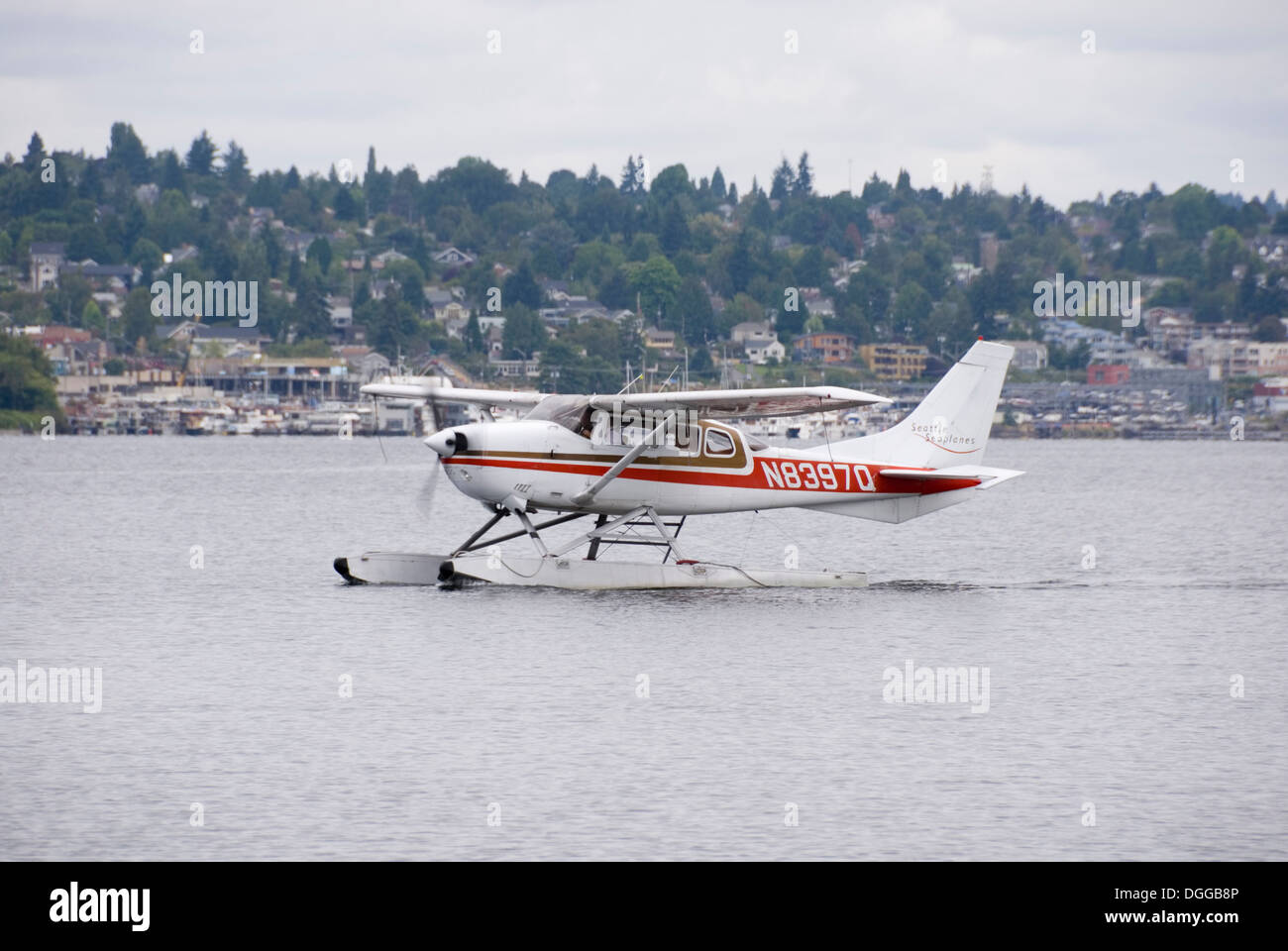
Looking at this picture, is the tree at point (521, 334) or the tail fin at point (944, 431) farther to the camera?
the tree at point (521, 334)

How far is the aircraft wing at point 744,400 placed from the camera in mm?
20969

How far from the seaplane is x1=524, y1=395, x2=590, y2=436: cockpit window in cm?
2

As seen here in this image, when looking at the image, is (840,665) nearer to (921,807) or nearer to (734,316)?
(921,807)

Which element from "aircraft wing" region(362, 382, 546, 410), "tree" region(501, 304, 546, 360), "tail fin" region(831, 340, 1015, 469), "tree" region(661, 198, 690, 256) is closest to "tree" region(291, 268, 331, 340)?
"tree" region(501, 304, 546, 360)

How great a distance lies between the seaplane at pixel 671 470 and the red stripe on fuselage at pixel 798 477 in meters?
0.02

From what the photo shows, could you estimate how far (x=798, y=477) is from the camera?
22656mm

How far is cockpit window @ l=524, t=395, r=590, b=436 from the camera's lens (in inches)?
862

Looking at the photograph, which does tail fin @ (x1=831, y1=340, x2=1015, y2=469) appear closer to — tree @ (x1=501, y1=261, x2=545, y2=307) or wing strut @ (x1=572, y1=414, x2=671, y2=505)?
wing strut @ (x1=572, y1=414, x2=671, y2=505)

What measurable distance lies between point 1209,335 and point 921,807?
168332mm

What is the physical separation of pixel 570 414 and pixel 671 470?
1.36 meters

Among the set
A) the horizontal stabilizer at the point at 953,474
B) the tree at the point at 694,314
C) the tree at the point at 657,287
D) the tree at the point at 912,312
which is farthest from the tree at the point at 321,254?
the horizontal stabilizer at the point at 953,474

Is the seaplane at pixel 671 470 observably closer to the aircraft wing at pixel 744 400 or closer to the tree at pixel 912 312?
the aircraft wing at pixel 744 400

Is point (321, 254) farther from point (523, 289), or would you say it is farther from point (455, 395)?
point (455, 395)
